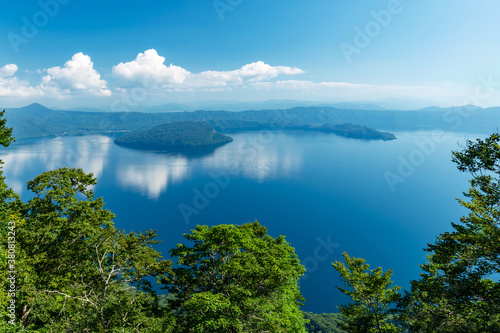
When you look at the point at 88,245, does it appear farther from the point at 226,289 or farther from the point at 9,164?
the point at 9,164

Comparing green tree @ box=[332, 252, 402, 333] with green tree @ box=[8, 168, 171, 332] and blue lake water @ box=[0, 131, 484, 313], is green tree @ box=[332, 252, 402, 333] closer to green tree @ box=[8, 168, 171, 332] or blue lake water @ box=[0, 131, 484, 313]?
green tree @ box=[8, 168, 171, 332]

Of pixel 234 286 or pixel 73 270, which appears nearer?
pixel 234 286

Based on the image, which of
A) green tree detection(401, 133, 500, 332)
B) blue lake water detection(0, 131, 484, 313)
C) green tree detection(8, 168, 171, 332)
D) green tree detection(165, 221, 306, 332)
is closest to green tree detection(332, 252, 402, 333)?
green tree detection(401, 133, 500, 332)

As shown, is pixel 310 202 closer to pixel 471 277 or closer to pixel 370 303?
pixel 370 303

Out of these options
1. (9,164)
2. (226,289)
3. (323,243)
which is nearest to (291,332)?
(226,289)

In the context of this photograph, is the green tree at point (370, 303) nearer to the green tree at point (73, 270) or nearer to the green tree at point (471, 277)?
the green tree at point (471, 277)

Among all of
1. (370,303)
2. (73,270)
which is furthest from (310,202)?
(73,270)
